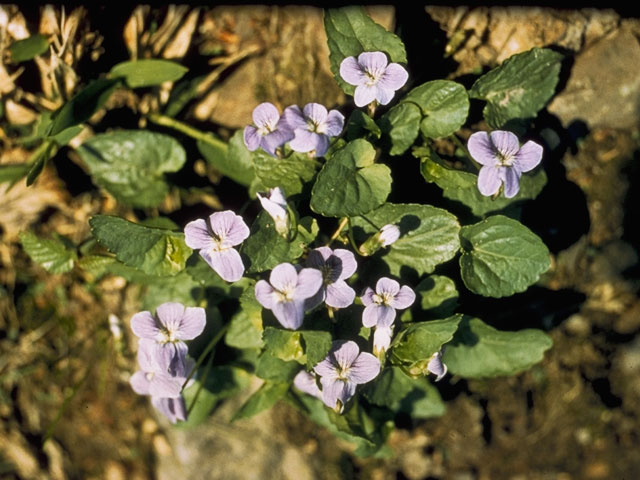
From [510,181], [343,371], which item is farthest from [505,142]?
[343,371]

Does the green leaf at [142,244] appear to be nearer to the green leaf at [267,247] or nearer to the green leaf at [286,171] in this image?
the green leaf at [267,247]

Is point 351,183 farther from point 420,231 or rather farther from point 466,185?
point 466,185

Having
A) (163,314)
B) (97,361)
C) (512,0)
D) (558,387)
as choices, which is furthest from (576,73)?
(97,361)

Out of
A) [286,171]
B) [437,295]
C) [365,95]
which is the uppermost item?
[365,95]

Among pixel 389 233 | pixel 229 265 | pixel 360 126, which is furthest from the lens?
pixel 360 126

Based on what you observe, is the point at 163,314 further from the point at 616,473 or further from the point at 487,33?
the point at 616,473

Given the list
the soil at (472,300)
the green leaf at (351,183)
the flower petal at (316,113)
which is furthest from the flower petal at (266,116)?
the soil at (472,300)
